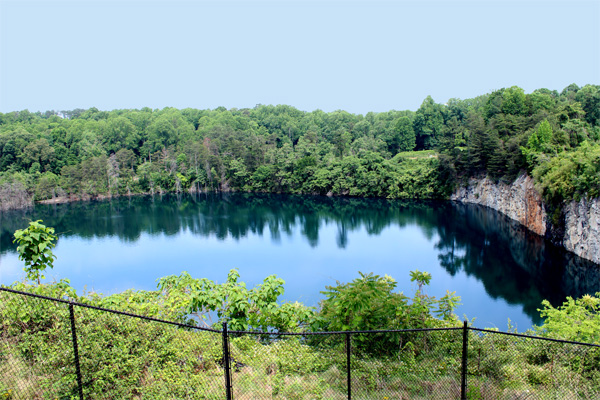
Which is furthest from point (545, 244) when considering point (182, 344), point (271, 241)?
point (182, 344)

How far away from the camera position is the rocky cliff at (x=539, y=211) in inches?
912

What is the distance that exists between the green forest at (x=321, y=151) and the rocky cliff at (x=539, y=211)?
145cm

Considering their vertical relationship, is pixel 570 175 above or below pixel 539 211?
above

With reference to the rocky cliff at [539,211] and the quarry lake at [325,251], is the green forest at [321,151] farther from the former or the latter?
the quarry lake at [325,251]

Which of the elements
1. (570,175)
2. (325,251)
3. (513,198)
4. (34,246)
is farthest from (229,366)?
(513,198)

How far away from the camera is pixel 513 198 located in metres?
36.3

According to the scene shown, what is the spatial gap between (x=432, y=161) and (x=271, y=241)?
27.1 m

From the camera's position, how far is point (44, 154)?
2522 inches

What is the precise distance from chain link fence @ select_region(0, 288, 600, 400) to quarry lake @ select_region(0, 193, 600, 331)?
7.28 metres

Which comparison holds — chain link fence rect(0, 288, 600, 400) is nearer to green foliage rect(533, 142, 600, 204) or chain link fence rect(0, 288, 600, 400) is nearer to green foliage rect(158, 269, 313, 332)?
green foliage rect(158, 269, 313, 332)

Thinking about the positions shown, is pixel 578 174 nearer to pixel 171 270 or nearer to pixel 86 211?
pixel 171 270

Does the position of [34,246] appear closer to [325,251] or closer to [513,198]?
[325,251]

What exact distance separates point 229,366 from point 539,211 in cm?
3033

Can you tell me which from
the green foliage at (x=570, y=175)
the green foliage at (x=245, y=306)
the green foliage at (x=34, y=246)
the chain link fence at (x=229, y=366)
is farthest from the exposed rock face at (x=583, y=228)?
the green foliage at (x=34, y=246)
